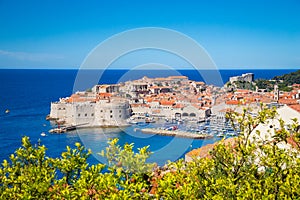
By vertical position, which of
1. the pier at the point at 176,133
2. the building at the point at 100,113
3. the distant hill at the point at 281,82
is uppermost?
the distant hill at the point at 281,82

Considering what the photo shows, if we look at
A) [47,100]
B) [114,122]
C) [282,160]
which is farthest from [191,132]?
[47,100]

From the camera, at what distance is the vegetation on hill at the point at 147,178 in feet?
10.7

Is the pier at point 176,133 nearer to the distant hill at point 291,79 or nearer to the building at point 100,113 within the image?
the building at point 100,113

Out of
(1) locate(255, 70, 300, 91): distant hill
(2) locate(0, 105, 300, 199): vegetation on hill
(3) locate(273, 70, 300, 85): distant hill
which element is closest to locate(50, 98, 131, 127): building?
(2) locate(0, 105, 300, 199): vegetation on hill

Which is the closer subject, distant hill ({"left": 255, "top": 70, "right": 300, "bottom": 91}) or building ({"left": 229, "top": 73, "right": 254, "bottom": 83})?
distant hill ({"left": 255, "top": 70, "right": 300, "bottom": 91})

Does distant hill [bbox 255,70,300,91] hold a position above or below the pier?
above

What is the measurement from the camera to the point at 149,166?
379 cm

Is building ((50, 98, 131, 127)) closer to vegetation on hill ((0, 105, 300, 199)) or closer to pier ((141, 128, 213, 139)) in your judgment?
pier ((141, 128, 213, 139))

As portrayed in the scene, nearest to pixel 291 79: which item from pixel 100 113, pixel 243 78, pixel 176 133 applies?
pixel 243 78

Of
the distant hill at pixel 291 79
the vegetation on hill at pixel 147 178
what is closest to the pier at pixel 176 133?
the vegetation on hill at pixel 147 178

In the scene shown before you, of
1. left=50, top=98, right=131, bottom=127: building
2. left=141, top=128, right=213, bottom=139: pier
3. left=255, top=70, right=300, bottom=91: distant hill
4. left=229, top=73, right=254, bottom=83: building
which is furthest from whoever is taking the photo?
left=229, top=73, right=254, bottom=83: building

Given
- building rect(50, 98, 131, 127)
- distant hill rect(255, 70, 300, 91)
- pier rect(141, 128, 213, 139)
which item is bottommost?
pier rect(141, 128, 213, 139)

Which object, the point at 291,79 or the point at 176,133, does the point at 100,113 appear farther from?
the point at 291,79

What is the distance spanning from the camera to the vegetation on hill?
3.28 metres
